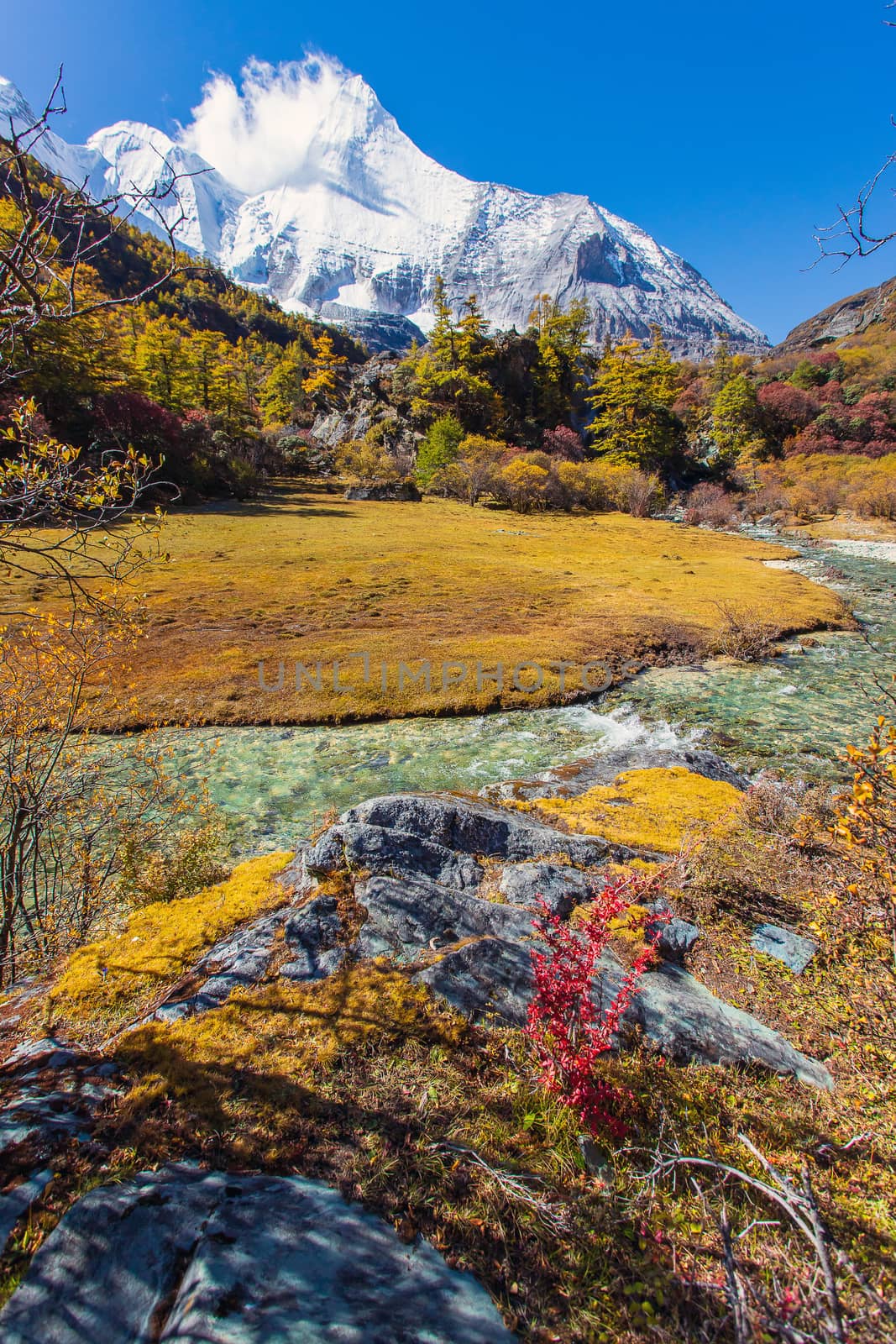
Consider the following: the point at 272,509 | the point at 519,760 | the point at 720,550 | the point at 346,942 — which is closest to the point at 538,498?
the point at 720,550

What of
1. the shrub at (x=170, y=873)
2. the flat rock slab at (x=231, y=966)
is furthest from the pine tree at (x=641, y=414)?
the flat rock slab at (x=231, y=966)

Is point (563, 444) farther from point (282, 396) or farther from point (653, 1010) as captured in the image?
point (653, 1010)

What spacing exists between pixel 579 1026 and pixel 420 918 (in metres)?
1.46

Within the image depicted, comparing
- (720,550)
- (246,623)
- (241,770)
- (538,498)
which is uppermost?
(538,498)

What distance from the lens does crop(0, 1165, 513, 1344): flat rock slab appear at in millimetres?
1872

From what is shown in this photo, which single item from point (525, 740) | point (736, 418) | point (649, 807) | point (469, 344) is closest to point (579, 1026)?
point (649, 807)

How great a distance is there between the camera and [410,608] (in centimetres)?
2009

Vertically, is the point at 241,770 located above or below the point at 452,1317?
below

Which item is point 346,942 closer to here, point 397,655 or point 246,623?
point 397,655

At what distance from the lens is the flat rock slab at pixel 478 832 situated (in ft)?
19.9

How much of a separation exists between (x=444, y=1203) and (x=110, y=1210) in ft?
4.55

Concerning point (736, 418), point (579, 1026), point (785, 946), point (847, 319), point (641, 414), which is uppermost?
point (847, 319)

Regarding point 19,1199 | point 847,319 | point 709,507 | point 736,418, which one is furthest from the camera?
point 847,319

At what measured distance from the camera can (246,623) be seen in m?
17.8
